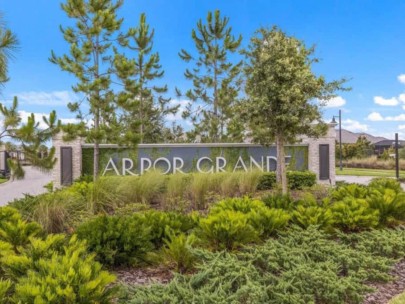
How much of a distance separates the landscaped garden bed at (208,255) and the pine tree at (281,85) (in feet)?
9.18

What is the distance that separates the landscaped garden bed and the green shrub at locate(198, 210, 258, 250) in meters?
0.01

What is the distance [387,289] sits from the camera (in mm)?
3670

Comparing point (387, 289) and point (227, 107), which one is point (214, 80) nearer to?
point (227, 107)

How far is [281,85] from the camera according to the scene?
8078 mm

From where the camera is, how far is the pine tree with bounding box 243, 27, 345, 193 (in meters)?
7.98

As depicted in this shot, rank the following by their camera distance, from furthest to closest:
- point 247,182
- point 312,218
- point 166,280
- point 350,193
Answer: point 247,182
point 350,193
point 312,218
point 166,280

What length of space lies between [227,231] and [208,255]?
553 mm

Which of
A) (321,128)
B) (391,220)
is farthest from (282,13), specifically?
→ (391,220)

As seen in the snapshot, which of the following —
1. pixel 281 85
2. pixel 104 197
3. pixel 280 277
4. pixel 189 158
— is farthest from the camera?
pixel 189 158

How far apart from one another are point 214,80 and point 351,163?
21137 mm

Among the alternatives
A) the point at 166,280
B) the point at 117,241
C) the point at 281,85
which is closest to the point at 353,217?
the point at 166,280

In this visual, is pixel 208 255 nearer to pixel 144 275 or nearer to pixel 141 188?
pixel 144 275

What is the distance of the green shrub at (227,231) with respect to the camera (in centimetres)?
403

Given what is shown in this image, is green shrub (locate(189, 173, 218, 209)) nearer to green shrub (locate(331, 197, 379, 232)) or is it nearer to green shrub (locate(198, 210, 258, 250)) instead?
green shrub (locate(331, 197, 379, 232))
